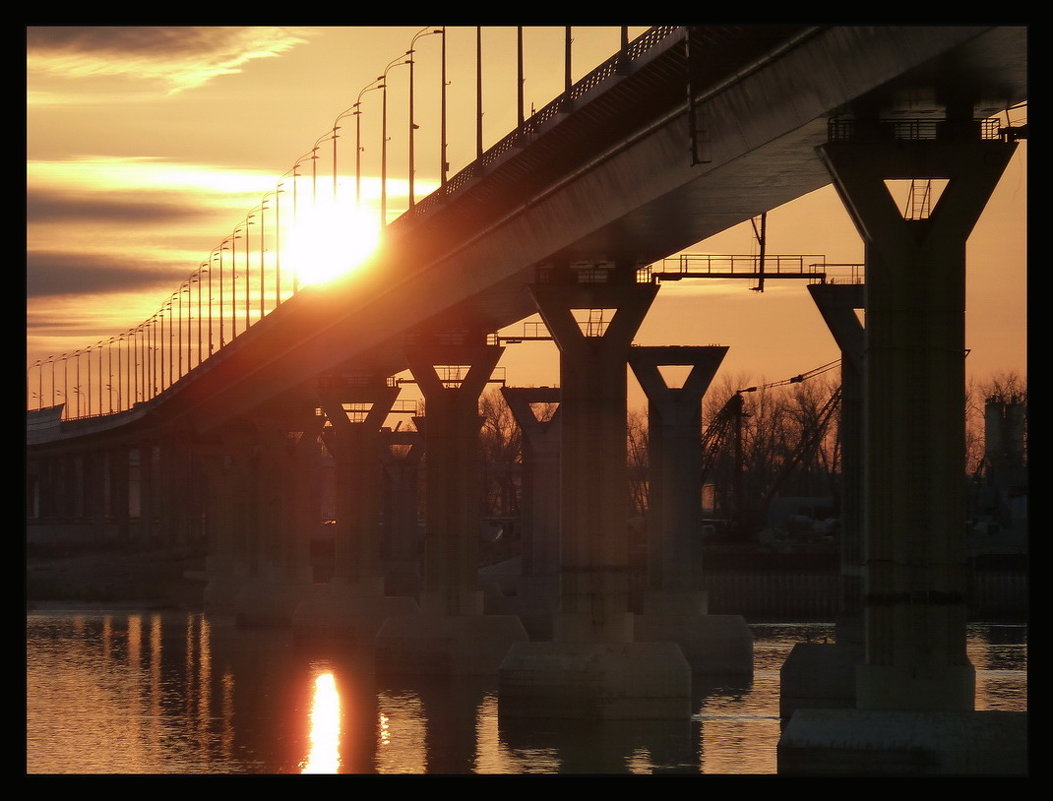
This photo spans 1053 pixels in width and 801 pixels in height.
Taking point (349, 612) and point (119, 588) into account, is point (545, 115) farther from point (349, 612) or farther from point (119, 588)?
point (119, 588)

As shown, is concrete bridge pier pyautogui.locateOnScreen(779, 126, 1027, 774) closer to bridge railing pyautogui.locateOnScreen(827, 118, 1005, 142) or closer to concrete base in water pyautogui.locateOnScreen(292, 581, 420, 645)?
bridge railing pyautogui.locateOnScreen(827, 118, 1005, 142)

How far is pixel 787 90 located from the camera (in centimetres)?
4650

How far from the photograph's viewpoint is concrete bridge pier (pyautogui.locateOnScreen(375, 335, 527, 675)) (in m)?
86.6

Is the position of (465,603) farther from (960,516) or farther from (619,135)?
(960,516)

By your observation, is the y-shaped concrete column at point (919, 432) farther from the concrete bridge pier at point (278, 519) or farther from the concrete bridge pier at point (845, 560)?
the concrete bridge pier at point (278, 519)

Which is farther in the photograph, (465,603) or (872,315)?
(465,603)

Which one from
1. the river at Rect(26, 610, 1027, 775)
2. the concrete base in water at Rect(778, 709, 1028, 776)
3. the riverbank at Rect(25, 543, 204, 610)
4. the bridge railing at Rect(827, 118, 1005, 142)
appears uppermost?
the bridge railing at Rect(827, 118, 1005, 142)

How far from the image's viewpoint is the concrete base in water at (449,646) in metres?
86.2

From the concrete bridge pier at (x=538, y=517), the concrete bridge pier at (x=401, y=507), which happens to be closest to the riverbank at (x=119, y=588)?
the concrete bridge pier at (x=401, y=507)

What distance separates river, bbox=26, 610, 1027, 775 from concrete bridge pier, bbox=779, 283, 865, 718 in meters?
2.18

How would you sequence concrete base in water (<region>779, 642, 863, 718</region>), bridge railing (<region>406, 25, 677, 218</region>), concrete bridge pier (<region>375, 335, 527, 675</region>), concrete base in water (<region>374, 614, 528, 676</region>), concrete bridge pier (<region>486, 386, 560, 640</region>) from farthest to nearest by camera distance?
concrete bridge pier (<region>486, 386, 560, 640</region>)
concrete bridge pier (<region>375, 335, 527, 675</region>)
concrete base in water (<region>374, 614, 528, 676</region>)
concrete base in water (<region>779, 642, 863, 718</region>)
bridge railing (<region>406, 25, 677, 218</region>)

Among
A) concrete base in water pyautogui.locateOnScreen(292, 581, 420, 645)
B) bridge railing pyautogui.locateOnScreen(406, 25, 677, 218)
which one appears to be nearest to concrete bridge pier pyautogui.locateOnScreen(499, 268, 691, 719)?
bridge railing pyautogui.locateOnScreen(406, 25, 677, 218)
